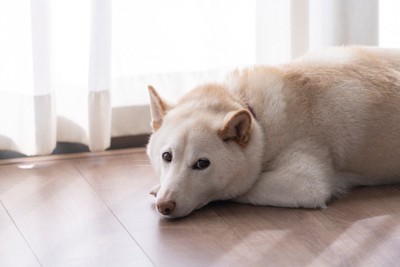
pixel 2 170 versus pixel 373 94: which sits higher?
pixel 373 94

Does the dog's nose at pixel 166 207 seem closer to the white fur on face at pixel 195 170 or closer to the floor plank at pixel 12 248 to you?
the white fur on face at pixel 195 170

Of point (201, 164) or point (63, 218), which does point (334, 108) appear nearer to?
point (201, 164)

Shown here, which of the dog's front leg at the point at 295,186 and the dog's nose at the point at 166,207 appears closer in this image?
the dog's nose at the point at 166,207

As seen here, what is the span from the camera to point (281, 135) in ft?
9.04

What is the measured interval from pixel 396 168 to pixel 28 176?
1.20 m

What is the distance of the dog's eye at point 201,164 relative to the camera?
2.65 m

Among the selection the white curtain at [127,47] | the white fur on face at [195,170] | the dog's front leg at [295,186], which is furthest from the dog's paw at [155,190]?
the white curtain at [127,47]

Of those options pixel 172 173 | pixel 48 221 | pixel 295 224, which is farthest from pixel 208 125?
pixel 48 221

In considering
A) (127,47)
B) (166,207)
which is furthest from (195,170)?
(127,47)

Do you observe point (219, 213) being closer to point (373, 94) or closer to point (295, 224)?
point (295, 224)

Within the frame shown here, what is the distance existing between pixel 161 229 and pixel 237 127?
37 cm

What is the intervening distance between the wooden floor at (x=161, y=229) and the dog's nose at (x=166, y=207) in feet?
0.16

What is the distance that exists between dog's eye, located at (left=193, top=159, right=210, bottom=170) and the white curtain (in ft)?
2.01

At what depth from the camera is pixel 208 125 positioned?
268 cm
